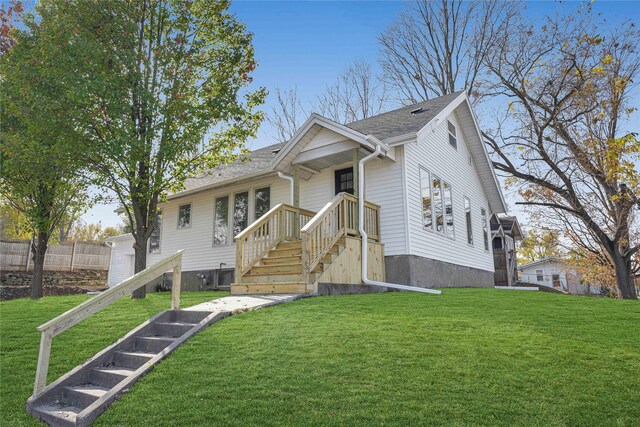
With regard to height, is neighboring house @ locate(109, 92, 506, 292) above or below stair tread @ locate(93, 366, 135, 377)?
above

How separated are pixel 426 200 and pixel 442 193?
1174 millimetres

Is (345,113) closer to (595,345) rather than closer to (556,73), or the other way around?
(556,73)

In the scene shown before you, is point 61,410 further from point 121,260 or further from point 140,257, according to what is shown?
point 121,260

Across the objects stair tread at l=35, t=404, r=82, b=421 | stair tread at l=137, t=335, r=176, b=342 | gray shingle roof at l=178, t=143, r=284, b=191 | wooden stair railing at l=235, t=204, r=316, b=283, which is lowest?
stair tread at l=35, t=404, r=82, b=421

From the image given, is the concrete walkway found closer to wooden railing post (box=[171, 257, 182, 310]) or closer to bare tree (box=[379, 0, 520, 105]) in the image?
wooden railing post (box=[171, 257, 182, 310])

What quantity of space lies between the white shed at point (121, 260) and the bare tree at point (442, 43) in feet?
54.1

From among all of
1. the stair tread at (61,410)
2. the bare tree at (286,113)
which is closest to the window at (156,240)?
the bare tree at (286,113)

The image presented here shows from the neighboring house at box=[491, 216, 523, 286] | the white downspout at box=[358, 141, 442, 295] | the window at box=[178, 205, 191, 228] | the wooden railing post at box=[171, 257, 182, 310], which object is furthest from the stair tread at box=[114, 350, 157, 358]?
the neighboring house at box=[491, 216, 523, 286]

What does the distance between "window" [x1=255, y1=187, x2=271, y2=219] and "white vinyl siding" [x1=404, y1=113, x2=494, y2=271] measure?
15.5 feet

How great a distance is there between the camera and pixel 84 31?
9.30 meters

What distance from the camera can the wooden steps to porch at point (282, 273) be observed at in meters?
8.52

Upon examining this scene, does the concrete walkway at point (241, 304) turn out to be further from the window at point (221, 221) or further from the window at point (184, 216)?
the window at point (184, 216)

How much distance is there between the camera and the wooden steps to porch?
8516 millimetres

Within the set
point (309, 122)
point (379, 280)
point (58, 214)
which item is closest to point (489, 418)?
point (379, 280)
